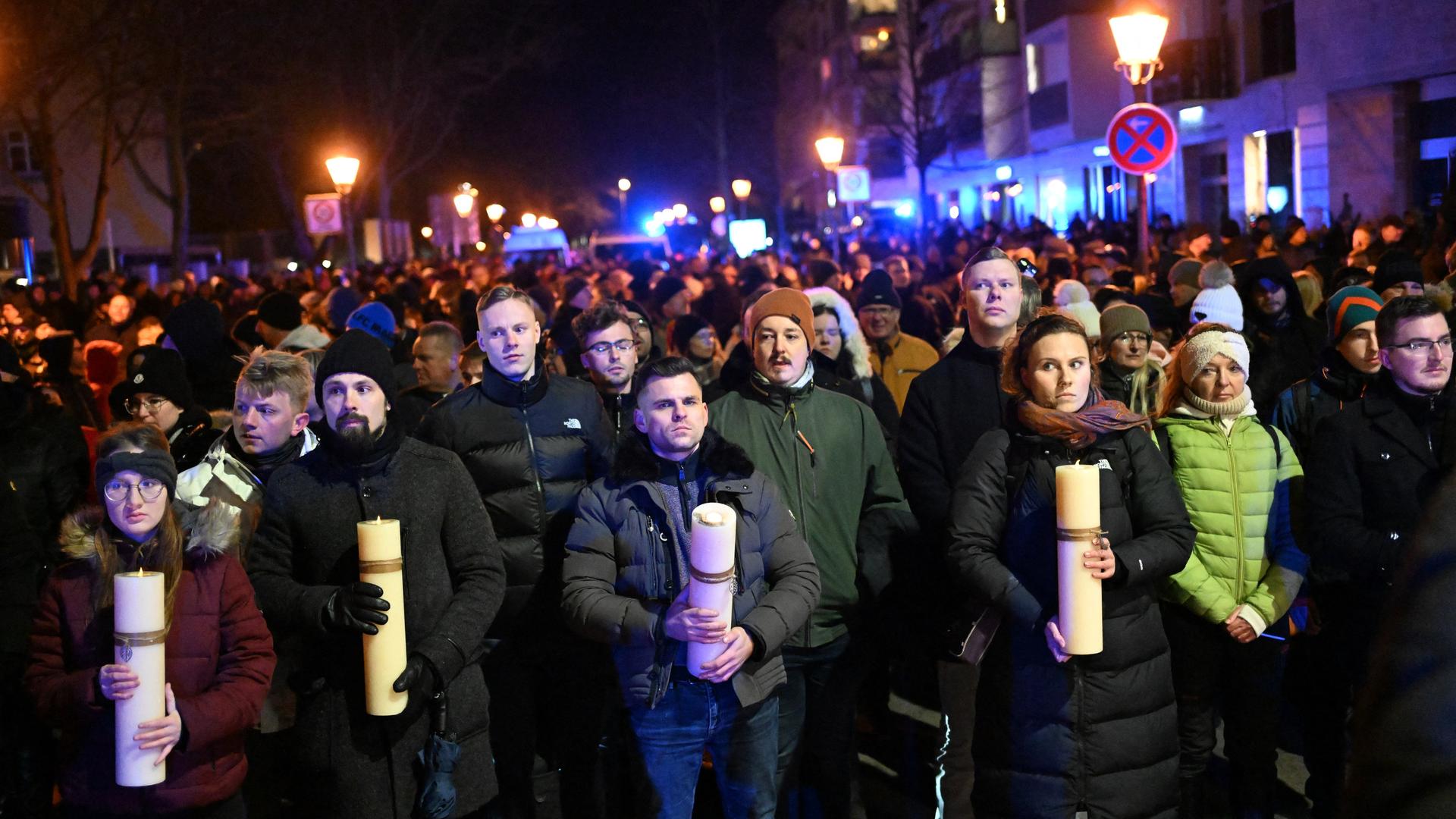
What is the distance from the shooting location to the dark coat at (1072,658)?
474cm

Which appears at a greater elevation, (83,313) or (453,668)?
(83,313)

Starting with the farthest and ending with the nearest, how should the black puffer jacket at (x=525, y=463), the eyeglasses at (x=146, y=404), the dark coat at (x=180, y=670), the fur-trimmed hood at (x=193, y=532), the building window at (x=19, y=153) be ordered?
the building window at (x=19, y=153), the eyeglasses at (x=146, y=404), the black puffer jacket at (x=525, y=463), the fur-trimmed hood at (x=193, y=532), the dark coat at (x=180, y=670)

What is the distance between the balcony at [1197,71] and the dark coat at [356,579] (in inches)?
1011

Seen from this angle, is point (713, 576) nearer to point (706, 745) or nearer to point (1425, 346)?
point (706, 745)

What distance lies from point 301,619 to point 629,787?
222cm

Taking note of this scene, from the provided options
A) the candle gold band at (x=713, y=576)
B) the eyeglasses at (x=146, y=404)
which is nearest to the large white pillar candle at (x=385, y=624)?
the candle gold band at (x=713, y=576)

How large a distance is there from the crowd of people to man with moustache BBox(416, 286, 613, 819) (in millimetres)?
15

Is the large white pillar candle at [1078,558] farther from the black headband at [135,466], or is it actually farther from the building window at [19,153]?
the building window at [19,153]

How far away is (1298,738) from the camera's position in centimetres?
714

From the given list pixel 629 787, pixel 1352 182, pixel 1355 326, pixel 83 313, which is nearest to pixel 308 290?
pixel 83 313

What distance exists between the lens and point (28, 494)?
6.22m

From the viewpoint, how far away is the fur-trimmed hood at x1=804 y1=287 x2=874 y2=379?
7555 millimetres

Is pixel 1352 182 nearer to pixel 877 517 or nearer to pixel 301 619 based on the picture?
pixel 877 517

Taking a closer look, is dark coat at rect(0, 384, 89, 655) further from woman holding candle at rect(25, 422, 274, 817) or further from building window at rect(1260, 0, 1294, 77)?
building window at rect(1260, 0, 1294, 77)
